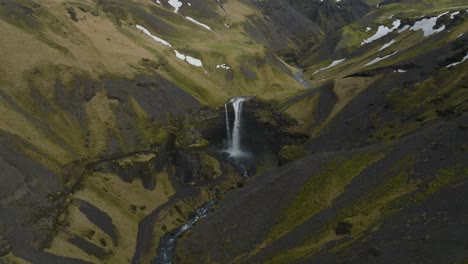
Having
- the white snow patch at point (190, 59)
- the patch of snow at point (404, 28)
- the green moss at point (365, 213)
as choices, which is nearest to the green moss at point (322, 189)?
the green moss at point (365, 213)

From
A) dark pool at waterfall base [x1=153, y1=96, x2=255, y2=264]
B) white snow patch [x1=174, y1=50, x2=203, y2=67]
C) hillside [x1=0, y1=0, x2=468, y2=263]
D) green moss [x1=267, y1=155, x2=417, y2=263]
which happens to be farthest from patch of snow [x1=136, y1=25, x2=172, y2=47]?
green moss [x1=267, y1=155, x2=417, y2=263]

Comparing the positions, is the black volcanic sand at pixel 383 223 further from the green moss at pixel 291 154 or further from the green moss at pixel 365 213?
the green moss at pixel 291 154

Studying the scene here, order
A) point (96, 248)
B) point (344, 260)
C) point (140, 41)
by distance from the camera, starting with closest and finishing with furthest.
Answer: point (344, 260) → point (96, 248) → point (140, 41)

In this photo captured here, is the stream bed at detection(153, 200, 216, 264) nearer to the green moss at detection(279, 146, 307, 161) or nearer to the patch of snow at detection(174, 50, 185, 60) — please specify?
the green moss at detection(279, 146, 307, 161)

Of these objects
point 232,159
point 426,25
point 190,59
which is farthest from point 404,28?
point 232,159

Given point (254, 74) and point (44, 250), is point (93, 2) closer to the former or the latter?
point (254, 74)

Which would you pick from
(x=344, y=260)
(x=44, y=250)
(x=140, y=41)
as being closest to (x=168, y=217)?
(x=44, y=250)
